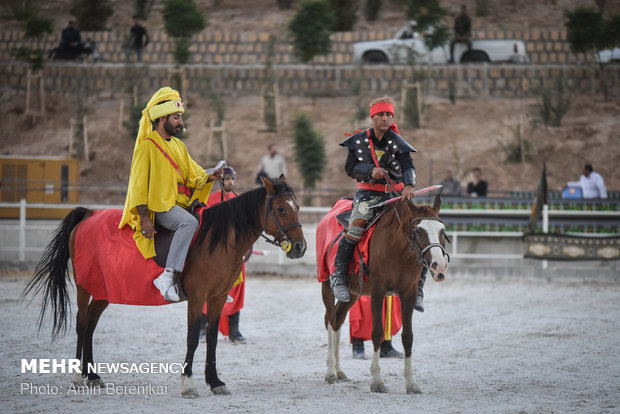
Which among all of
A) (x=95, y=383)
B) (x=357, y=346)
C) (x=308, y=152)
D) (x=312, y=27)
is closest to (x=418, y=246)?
(x=357, y=346)

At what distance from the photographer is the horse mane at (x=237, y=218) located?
6.85 metres

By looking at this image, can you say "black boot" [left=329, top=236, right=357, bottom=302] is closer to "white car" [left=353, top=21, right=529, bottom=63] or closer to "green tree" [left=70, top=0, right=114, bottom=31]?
"white car" [left=353, top=21, right=529, bottom=63]

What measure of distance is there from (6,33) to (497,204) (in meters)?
26.1

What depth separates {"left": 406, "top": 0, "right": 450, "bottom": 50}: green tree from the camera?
29.7 meters

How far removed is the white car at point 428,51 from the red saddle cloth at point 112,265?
24.6 meters

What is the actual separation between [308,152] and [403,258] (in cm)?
1837

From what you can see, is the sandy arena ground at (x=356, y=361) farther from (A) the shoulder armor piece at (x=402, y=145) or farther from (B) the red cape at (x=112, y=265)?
(A) the shoulder armor piece at (x=402, y=145)

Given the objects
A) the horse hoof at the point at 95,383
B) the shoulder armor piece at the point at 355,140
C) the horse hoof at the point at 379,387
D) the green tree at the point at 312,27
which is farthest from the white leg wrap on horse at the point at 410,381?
the green tree at the point at 312,27

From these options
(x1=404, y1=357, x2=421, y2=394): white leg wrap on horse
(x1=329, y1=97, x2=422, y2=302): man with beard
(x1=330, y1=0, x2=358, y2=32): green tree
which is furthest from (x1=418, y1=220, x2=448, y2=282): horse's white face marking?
(x1=330, y1=0, x2=358, y2=32): green tree

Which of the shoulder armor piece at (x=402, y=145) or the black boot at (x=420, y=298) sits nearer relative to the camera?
the black boot at (x=420, y=298)

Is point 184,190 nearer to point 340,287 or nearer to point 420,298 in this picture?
point 340,287

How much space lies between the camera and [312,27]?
29.9 metres

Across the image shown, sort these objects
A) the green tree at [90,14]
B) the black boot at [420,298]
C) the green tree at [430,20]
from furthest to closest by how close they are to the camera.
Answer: the green tree at [90,14]
the green tree at [430,20]
the black boot at [420,298]

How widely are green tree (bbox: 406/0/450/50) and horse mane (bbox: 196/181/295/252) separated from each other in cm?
2412
